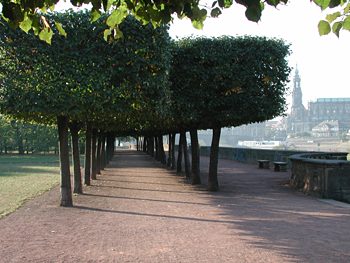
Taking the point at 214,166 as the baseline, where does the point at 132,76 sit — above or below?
above

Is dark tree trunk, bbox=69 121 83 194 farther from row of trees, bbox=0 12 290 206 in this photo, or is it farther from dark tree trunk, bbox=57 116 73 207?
dark tree trunk, bbox=57 116 73 207

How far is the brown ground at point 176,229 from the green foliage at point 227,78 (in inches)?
120

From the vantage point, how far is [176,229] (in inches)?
374

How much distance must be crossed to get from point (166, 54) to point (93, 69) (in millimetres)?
2532

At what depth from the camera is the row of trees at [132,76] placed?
11961 millimetres

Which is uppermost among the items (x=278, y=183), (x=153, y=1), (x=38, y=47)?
(x=38, y=47)

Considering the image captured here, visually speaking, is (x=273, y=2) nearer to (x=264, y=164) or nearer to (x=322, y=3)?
(x=322, y=3)

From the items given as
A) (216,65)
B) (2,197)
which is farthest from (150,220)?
(216,65)

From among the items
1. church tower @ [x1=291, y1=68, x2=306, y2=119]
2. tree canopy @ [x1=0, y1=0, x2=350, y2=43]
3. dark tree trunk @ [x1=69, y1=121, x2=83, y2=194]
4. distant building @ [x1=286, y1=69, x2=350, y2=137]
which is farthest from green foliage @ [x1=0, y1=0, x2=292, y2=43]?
church tower @ [x1=291, y1=68, x2=306, y2=119]

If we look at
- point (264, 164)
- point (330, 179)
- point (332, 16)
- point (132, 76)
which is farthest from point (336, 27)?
point (264, 164)

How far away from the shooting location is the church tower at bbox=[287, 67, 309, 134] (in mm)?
144750

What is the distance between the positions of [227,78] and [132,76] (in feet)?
16.3

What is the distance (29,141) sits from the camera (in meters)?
63.7

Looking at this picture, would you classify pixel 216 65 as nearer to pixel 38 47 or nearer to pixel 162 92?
pixel 162 92
